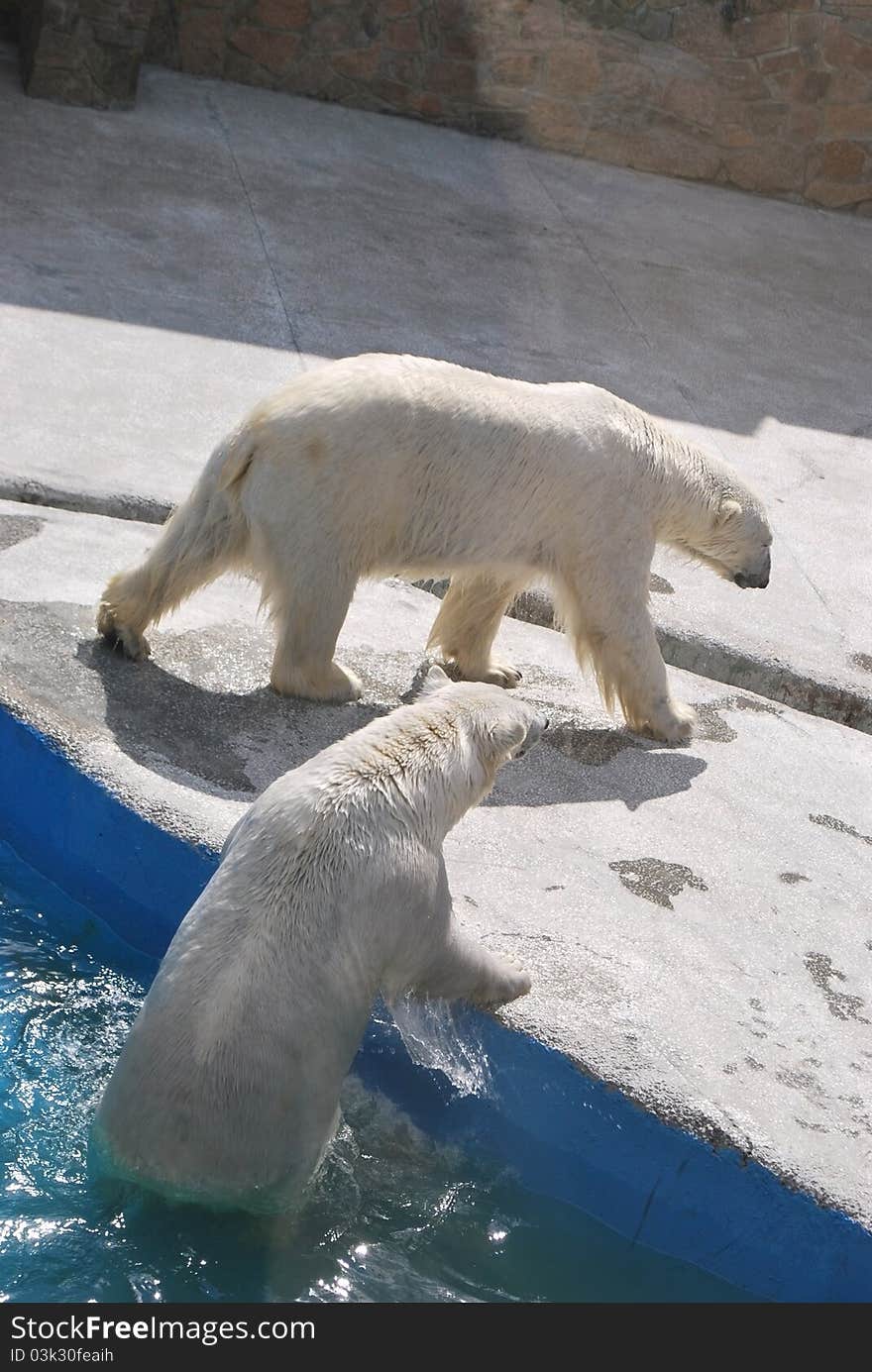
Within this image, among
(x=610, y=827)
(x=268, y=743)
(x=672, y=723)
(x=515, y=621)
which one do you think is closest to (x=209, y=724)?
(x=268, y=743)

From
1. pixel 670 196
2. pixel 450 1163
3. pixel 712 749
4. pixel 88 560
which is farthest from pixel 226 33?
pixel 450 1163

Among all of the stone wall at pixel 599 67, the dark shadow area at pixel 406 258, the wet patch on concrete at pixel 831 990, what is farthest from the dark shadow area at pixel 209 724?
the stone wall at pixel 599 67

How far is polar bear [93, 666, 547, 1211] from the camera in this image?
260cm

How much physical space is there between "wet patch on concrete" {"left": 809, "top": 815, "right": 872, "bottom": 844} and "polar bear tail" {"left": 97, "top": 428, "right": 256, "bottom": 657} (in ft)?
5.49

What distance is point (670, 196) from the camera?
9703mm

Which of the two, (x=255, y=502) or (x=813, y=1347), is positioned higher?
(x=255, y=502)

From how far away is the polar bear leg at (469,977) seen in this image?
303cm

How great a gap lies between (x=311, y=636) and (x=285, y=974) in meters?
1.57

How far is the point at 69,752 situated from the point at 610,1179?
154cm

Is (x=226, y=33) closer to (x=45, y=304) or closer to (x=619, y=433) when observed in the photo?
(x=45, y=304)

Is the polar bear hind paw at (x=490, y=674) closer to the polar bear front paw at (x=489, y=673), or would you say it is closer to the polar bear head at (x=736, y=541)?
the polar bear front paw at (x=489, y=673)

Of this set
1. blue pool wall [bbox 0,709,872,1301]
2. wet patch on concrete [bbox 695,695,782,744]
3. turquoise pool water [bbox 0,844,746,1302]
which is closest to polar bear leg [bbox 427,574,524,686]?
wet patch on concrete [bbox 695,695,782,744]

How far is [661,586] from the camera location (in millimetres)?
5367

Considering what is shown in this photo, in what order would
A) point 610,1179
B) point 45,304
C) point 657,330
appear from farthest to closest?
point 657,330 < point 45,304 < point 610,1179
